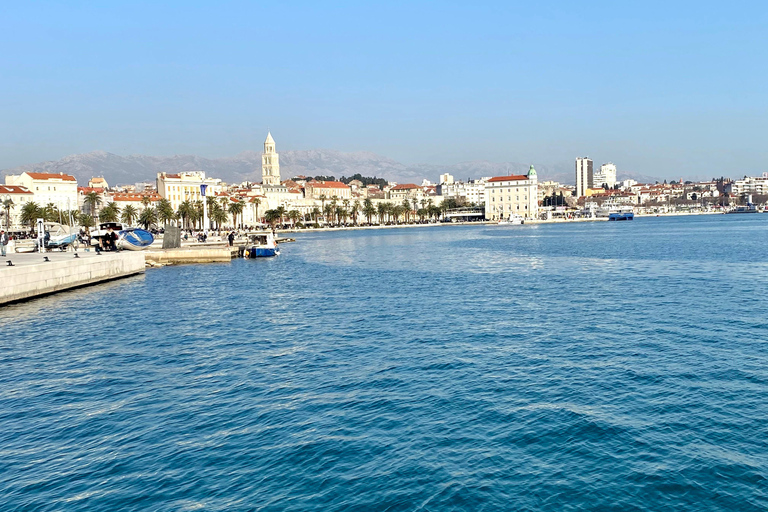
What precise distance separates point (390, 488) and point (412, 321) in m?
14.9

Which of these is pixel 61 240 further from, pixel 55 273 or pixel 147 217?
pixel 147 217

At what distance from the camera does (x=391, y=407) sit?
13961 millimetres

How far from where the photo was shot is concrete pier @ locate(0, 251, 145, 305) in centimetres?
3058

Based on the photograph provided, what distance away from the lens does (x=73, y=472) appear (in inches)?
429

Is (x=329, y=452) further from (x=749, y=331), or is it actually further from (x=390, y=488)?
(x=749, y=331)

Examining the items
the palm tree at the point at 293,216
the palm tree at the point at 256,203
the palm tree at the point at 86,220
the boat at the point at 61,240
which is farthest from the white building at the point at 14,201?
the palm tree at the point at 293,216

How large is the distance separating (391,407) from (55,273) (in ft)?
90.3

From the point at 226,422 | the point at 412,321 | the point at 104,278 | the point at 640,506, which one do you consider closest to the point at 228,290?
the point at 104,278

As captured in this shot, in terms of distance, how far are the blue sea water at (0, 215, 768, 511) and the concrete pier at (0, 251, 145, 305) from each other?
2260mm

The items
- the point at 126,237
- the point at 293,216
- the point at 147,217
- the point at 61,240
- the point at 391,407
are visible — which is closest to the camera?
the point at 391,407

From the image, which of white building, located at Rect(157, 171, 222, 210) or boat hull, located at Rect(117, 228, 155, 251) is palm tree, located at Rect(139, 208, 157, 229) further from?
boat hull, located at Rect(117, 228, 155, 251)

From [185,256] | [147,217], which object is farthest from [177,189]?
[185,256]

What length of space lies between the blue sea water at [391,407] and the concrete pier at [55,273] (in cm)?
226

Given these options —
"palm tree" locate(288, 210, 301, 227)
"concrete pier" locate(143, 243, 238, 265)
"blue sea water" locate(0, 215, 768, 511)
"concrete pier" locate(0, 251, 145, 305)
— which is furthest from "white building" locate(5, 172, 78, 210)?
"blue sea water" locate(0, 215, 768, 511)
